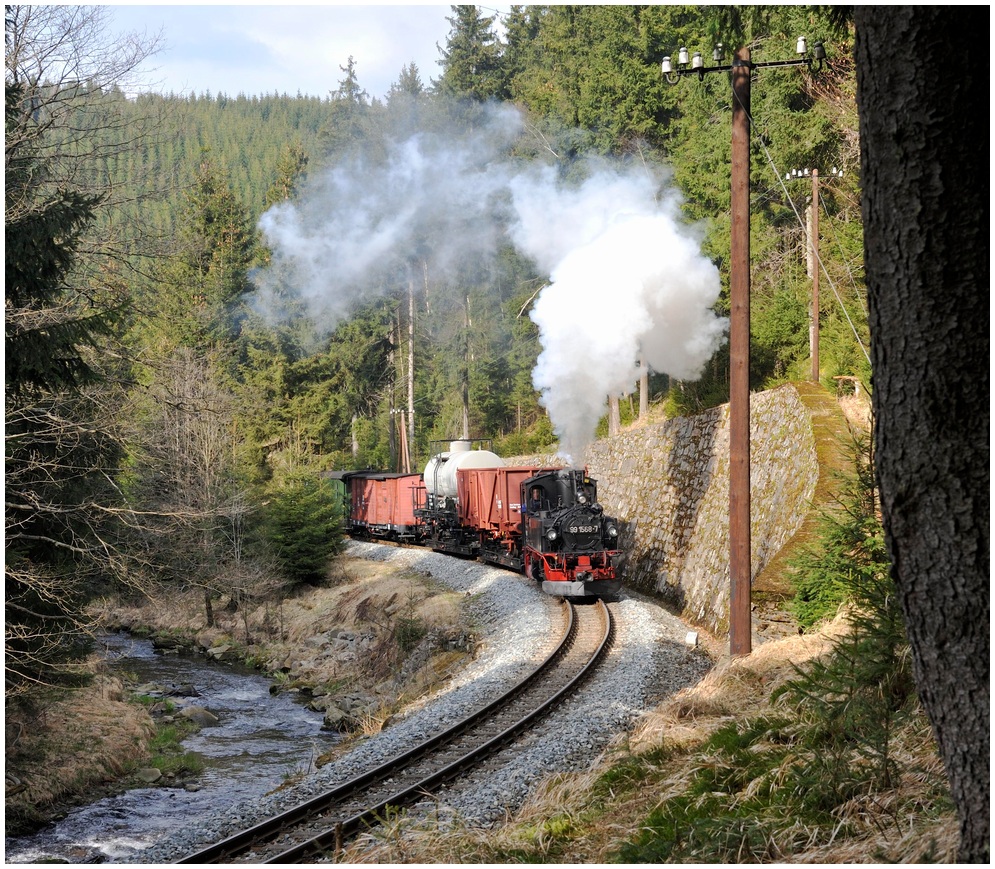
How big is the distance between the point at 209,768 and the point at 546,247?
21558mm

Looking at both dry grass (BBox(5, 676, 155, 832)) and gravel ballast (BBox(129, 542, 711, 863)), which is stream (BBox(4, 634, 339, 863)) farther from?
gravel ballast (BBox(129, 542, 711, 863))

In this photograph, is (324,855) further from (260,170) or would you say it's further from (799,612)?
(260,170)

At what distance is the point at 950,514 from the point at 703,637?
472 inches

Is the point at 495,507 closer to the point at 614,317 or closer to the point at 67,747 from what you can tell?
the point at 614,317

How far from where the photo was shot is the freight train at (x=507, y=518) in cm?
1781

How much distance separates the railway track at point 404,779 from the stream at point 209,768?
269 cm

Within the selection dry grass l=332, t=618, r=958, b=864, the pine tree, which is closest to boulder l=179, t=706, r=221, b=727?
dry grass l=332, t=618, r=958, b=864

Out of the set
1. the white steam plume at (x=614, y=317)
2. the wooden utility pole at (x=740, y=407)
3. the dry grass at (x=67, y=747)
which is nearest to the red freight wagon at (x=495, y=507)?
the white steam plume at (x=614, y=317)

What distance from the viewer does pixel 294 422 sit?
46469 millimetres

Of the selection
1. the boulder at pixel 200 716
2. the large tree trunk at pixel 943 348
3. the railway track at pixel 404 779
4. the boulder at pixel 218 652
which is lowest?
the boulder at pixel 218 652

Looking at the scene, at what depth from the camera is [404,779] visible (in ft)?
29.7

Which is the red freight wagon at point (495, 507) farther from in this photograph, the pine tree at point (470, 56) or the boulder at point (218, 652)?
the pine tree at point (470, 56)

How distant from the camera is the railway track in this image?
7.59m

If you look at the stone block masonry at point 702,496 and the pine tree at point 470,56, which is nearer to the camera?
the stone block masonry at point 702,496
